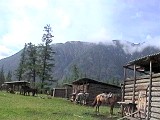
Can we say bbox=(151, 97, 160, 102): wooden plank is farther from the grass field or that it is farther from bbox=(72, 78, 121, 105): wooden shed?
bbox=(72, 78, 121, 105): wooden shed

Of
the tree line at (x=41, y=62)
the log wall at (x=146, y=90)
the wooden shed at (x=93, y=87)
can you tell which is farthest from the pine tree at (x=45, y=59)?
the log wall at (x=146, y=90)

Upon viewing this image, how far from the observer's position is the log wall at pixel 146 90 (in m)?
21.9

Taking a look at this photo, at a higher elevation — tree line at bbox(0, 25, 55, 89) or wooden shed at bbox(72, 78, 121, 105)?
tree line at bbox(0, 25, 55, 89)

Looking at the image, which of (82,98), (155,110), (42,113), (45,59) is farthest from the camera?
(45,59)

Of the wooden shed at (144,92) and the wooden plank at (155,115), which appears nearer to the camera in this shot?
the wooden plank at (155,115)

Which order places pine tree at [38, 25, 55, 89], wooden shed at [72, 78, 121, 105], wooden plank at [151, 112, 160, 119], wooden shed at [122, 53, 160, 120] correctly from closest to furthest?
wooden plank at [151, 112, 160, 119], wooden shed at [122, 53, 160, 120], wooden shed at [72, 78, 121, 105], pine tree at [38, 25, 55, 89]

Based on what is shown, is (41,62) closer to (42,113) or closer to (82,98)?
(82,98)

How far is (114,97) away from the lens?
3067 centimetres

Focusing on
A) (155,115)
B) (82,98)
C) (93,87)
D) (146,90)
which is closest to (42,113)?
(146,90)

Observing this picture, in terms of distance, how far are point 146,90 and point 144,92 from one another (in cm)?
44

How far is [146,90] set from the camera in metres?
24.2

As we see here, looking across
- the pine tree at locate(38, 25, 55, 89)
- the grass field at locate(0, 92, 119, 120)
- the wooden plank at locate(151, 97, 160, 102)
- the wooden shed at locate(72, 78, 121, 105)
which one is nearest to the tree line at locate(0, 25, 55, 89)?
the pine tree at locate(38, 25, 55, 89)

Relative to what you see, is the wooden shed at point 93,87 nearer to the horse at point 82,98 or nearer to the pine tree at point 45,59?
the horse at point 82,98

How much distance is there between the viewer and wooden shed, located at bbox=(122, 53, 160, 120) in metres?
22.2
